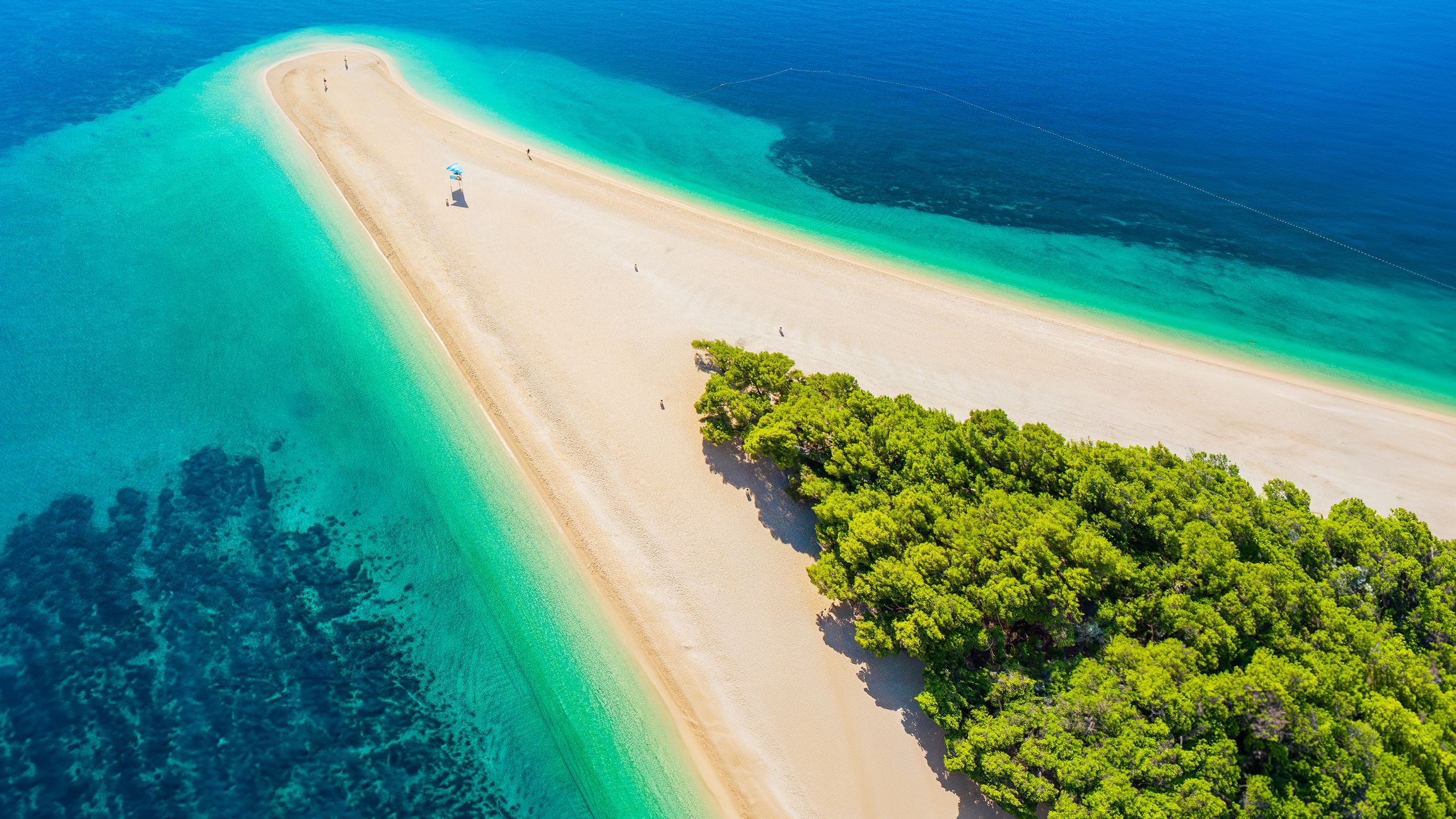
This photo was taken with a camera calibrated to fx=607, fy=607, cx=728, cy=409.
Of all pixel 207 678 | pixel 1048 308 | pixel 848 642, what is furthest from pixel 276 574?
pixel 1048 308

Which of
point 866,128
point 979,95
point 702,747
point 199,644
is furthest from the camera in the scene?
point 979,95

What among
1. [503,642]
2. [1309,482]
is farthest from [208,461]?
[1309,482]

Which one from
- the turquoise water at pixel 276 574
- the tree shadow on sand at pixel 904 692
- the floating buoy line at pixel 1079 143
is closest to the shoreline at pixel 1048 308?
the floating buoy line at pixel 1079 143

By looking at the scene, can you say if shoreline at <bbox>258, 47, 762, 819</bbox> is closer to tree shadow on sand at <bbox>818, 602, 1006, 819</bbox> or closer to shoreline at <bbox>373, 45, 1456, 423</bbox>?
tree shadow on sand at <bbox>818, 602, 1006, 819</bbox>

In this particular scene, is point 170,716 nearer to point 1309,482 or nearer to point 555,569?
point 555,569

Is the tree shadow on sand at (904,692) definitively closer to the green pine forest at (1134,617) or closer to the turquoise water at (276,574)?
the green pine forest at (1134,617)

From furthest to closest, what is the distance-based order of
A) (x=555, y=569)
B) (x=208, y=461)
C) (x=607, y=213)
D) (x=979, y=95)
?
(x=979, y=95)
(x=607, y=213)
(x=208, y=461)
(x=555, y=569)

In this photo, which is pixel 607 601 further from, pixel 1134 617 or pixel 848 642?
pixel 1134 617
